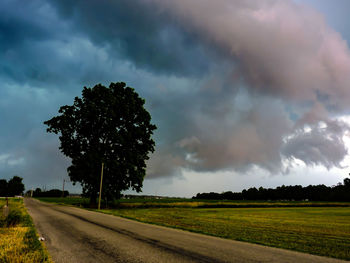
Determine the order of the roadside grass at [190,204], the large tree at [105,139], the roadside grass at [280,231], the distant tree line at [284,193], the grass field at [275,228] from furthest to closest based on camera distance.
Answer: the distant tree line at [284,193] < the roadside grass at [190,204] < the large tree at [105,139] < the grass field at [275,228] < the roadside grass at [280,231]

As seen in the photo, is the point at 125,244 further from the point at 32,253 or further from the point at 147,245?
the point at 32,253

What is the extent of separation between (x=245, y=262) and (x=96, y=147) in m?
32.7

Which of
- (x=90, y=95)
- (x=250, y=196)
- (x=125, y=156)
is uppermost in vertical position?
(x=90, y=95)

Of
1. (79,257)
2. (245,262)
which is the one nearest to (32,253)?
(79,257)

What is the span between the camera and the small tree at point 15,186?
527 feet

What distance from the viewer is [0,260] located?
20.9 ft

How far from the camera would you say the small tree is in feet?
527

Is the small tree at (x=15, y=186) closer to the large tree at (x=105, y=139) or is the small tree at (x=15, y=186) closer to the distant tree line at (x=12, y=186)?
the distant tree line at (x=12, y=186)

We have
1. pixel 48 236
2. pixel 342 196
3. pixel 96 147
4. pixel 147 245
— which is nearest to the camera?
pixel 147 245

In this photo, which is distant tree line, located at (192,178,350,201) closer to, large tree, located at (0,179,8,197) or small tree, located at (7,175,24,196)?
small tree, located at (7,175,24,196)

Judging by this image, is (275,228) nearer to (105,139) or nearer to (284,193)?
(105,139)

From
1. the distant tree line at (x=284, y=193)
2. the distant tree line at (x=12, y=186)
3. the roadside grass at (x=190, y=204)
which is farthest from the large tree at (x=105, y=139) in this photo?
the distant tree line at (x=284, y=193)

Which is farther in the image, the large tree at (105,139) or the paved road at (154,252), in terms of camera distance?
the large tree at (105,139)

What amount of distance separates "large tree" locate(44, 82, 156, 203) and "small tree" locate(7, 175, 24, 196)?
15520 cm
